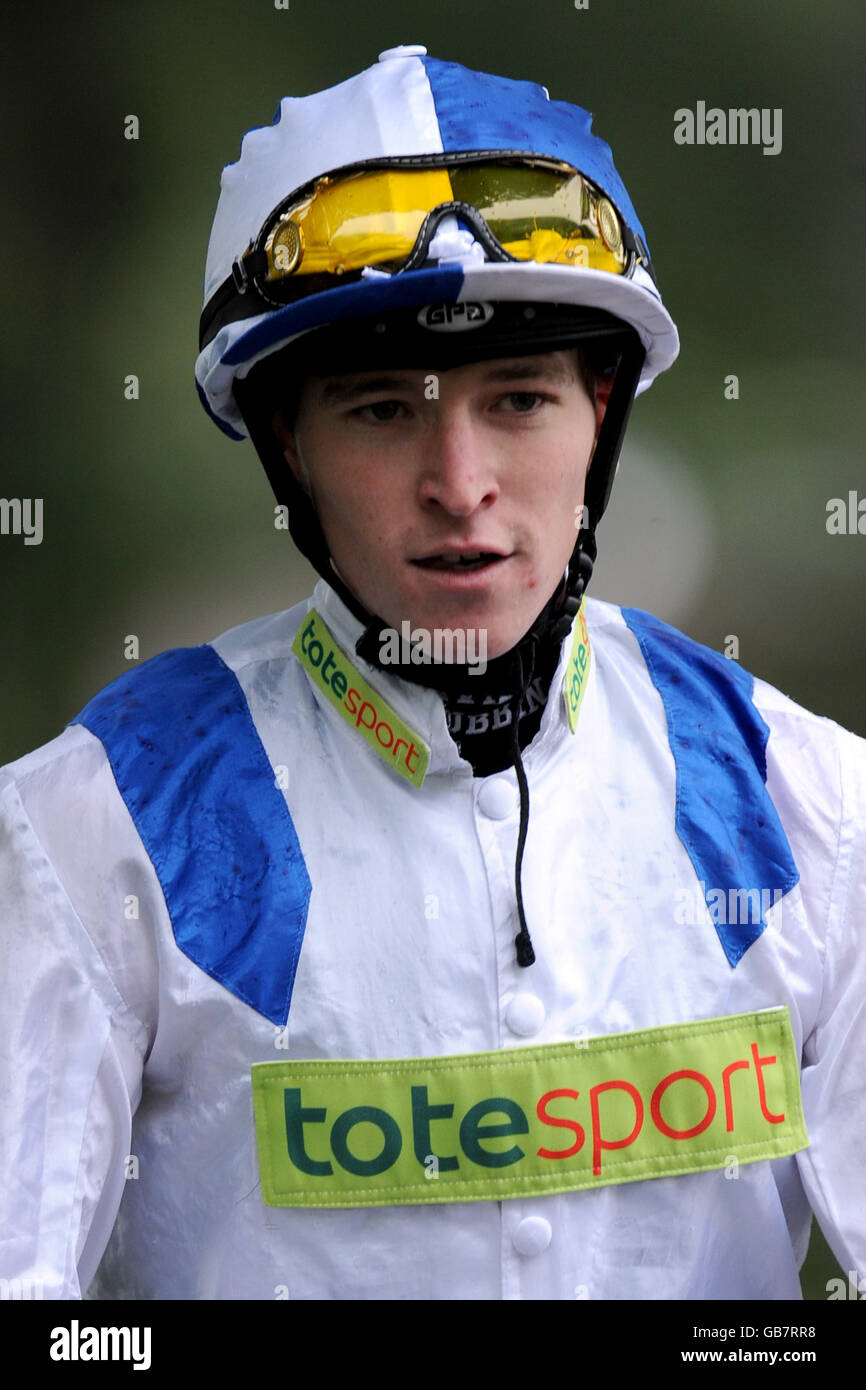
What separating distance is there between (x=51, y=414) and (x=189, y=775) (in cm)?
231

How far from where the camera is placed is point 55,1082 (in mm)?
1739

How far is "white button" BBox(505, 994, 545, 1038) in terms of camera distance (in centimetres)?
179

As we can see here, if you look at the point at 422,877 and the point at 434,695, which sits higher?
the point at 434,695

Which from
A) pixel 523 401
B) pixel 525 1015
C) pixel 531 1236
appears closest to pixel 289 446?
pixel 523 401

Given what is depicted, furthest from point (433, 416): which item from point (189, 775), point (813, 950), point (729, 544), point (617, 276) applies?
point (729, 544)

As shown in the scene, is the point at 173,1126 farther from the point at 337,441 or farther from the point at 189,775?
the point at 337,441

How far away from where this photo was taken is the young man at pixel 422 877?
1.77 metres

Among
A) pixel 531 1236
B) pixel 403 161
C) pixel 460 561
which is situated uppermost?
pixel 403 161

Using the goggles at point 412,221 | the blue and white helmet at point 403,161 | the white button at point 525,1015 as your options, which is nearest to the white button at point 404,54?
the blue and white helmet at point 403,161

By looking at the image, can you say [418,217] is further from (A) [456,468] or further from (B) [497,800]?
(B) [497,800]

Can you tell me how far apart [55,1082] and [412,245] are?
3.18 ft

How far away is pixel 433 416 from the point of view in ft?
5.93

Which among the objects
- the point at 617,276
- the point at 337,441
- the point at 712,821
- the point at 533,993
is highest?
the point at 617,276

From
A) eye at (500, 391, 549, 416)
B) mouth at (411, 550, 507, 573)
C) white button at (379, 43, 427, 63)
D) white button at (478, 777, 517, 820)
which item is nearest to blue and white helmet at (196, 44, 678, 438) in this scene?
white button at (379, 43, 427, 63)
